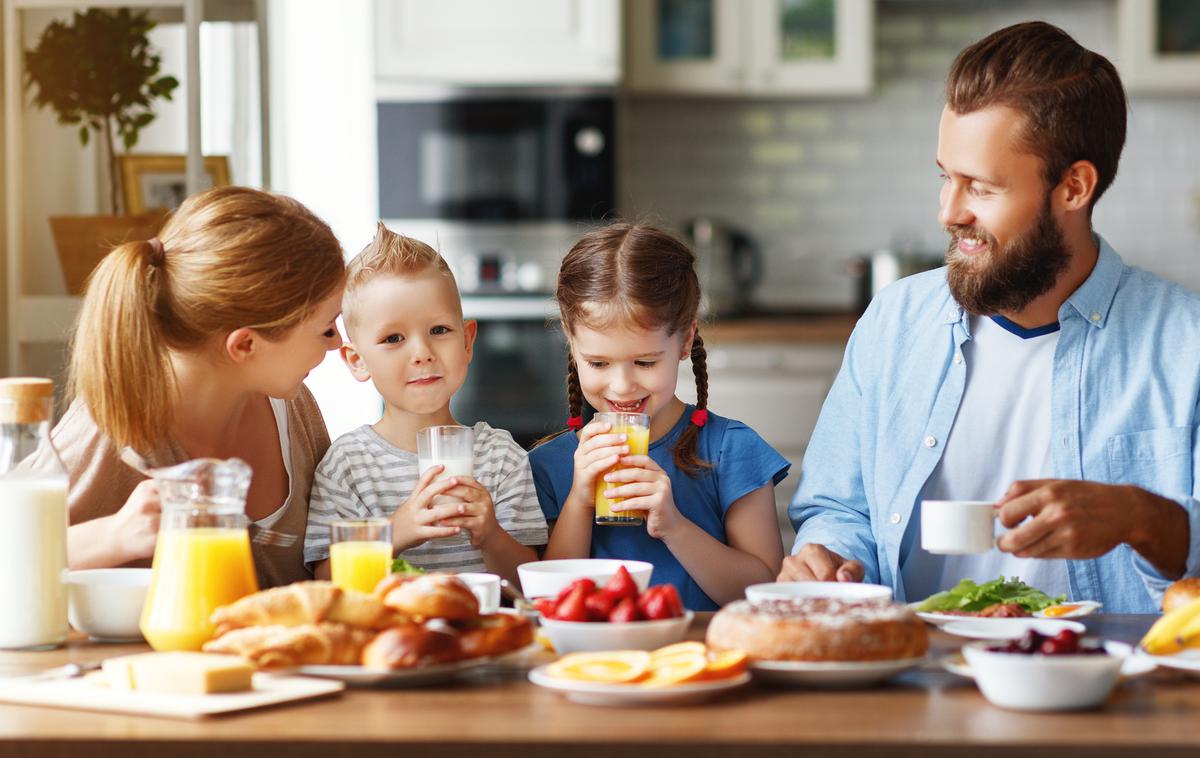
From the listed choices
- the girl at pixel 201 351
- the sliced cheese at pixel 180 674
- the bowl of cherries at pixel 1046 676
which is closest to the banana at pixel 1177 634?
the bowl of cherries at pixel 1046 676

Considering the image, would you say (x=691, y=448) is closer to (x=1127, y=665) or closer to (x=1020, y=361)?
(x=1020, y=361)

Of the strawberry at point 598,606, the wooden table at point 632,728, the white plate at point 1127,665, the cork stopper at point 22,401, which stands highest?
the cork stopper at point 22,401

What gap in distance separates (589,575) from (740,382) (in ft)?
9.90

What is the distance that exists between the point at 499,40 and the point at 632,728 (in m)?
3.72

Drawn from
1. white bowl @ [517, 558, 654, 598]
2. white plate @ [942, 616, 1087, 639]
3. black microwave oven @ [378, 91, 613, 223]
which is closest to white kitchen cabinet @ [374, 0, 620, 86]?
black microwave oven @ [378, 91, 613, 223]

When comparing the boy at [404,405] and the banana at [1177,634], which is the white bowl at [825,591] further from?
the boy at [404,405]

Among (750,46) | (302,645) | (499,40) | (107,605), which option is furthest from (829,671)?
(750,46)

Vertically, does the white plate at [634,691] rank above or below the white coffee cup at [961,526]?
below

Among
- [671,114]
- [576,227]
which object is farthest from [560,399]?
[671,114]

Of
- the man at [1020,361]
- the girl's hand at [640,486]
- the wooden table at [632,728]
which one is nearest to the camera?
the wooden table at [632,728]

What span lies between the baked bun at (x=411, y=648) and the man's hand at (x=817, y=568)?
63 cm

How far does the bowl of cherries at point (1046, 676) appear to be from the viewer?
1104 mm

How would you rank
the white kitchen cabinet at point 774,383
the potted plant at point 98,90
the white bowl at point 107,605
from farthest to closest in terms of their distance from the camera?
the white kitchen cabinet at point 774,383 → the potted plant at point 98,90 → the white bowl at point 107,605

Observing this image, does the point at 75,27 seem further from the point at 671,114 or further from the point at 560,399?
the point at 671,114
